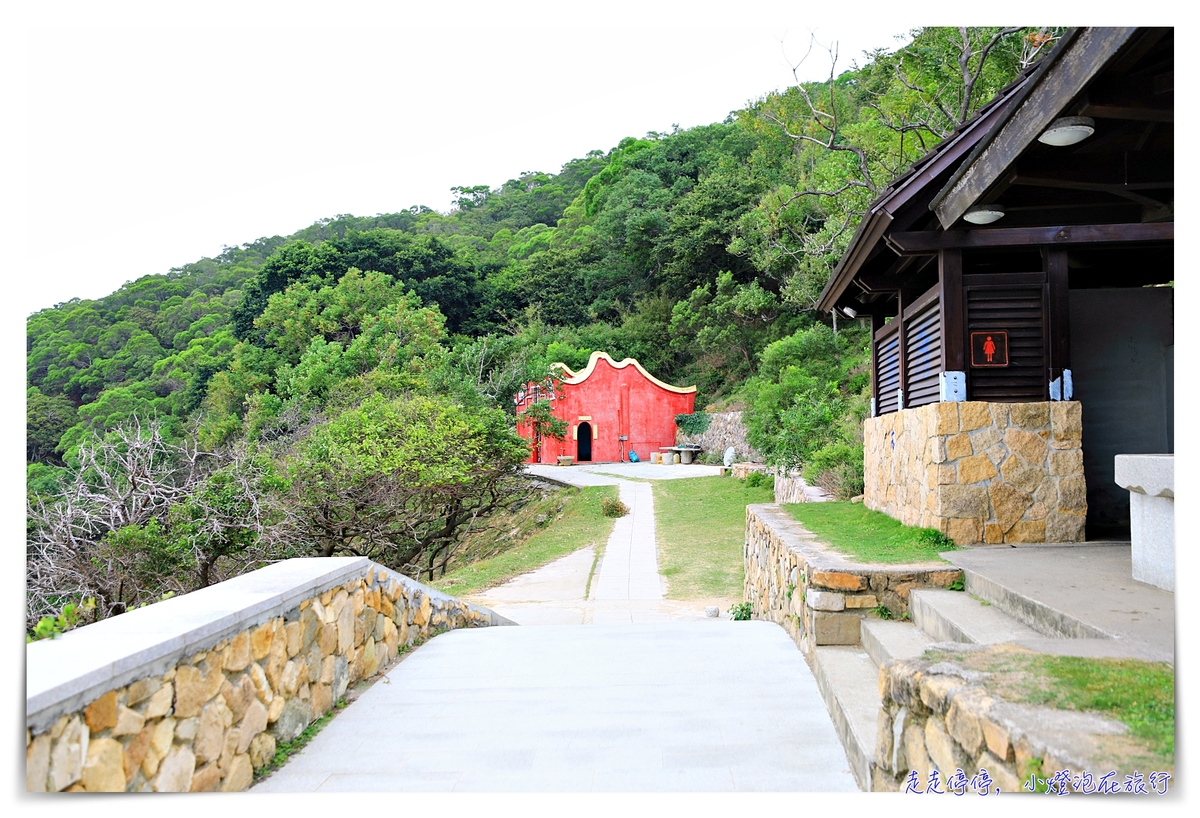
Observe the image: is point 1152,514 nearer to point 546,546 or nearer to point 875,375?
point 875,375

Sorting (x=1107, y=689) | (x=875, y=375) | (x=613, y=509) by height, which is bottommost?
(x=613, y=509)

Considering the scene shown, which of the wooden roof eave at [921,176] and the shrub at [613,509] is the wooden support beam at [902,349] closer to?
the wooden roof eave at [921,176]

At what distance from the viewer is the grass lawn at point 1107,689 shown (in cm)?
176

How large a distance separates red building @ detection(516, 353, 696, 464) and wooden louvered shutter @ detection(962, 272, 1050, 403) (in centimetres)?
2477

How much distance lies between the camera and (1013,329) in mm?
5312

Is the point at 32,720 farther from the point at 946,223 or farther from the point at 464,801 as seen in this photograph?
the point at 946,223

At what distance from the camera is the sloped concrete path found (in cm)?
271

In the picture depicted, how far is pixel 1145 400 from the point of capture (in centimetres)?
559

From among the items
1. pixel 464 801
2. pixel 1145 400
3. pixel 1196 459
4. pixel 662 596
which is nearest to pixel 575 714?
pixel 464 801

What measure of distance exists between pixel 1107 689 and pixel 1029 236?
3859mm

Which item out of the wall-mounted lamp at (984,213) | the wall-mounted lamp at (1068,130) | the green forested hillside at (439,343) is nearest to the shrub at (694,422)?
the green forested hillside at (439,343)

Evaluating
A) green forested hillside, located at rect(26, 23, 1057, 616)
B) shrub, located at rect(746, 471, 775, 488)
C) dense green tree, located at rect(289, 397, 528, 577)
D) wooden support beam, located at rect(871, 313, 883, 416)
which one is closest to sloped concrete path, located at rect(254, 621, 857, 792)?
green forested hillside, located at rect(26, 23, 1057, 616)

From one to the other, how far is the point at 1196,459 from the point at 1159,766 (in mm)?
1691

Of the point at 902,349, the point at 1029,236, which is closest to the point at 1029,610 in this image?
the point at 1029,236
